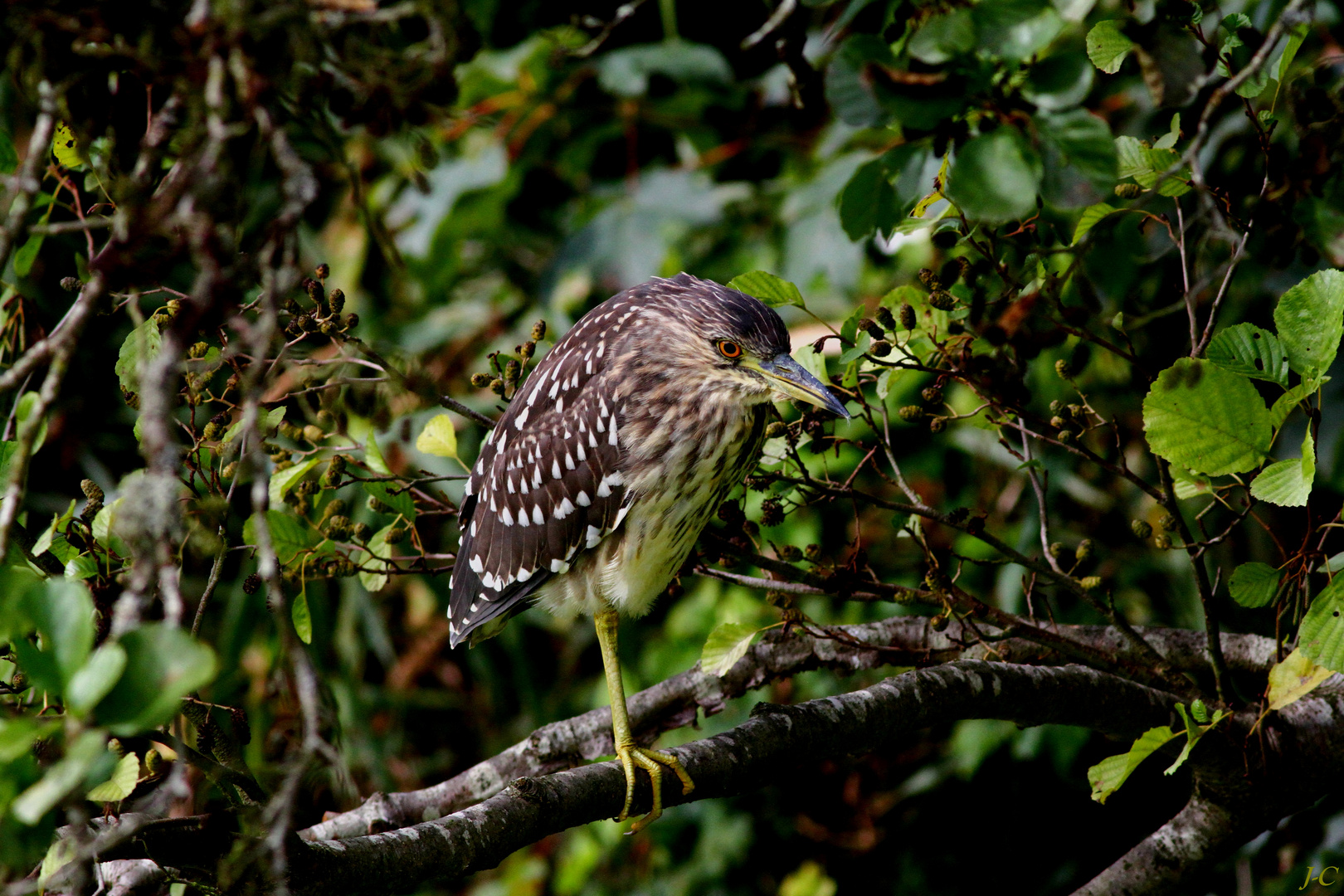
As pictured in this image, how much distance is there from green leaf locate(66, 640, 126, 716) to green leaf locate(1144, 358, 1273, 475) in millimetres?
1368

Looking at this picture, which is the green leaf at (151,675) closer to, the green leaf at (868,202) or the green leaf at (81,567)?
the green leaf at (81,567)

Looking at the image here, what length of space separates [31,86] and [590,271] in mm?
2650

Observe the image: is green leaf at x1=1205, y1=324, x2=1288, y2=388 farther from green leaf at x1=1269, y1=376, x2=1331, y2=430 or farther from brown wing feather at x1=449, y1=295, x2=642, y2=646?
brown wing feather at x1=449, y1=295, x2=642, y2=646

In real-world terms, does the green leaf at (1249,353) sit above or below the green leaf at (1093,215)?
below

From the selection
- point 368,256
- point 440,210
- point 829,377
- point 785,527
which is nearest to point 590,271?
point 440,210

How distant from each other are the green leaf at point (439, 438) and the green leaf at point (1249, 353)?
1399mm

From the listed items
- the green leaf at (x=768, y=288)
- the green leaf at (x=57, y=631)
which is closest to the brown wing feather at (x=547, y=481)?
the green leaf at (x=768, y=288)

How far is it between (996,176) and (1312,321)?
0.61 m

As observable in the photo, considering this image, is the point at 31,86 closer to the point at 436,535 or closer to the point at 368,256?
the point at 436,535

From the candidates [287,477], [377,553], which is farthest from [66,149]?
[377,553]

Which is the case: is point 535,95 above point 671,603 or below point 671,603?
above

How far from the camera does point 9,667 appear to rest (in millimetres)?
1774

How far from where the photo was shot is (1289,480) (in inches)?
61.1

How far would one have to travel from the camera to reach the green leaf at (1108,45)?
1601 millimetres
